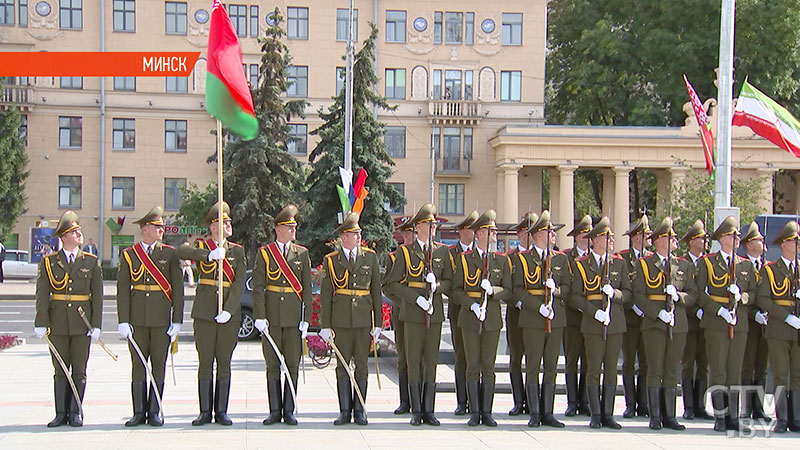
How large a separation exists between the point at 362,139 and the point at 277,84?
475 centimetres

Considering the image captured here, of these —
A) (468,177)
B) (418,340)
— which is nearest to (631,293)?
(418,340)

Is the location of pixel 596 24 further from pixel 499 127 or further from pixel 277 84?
pixel 277 84

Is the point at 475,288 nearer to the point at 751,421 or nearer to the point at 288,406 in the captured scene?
the point at 288,406

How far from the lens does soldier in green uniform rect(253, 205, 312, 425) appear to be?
882cm

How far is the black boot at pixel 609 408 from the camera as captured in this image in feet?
30.2

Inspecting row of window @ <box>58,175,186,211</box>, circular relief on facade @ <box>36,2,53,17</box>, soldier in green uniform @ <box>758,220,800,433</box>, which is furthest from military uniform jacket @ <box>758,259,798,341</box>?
circular relief on facade @ <box>36,2,53,17</box>

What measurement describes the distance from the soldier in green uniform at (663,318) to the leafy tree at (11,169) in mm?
36708

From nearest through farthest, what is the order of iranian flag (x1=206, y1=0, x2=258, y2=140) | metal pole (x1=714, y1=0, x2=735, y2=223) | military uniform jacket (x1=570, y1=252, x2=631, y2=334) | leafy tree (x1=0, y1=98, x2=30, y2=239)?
military uniform jacket (x1=570, y1=252, x2=631, y2=334) → iranian flag (x1=206, y1=0, x2=258, y2=140) → metal pole (x1=714, y1=0, x2=735, y2=223) → leafy tree (x1=0, y1=98, x2=30, y2=239)

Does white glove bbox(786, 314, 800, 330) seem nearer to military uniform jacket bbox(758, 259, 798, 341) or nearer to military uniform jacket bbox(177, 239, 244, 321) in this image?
military uniform jacket bbox(758, 259, 798, 341)

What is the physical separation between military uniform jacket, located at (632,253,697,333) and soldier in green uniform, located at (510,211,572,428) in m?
→ 0.74

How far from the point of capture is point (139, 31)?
143 feet

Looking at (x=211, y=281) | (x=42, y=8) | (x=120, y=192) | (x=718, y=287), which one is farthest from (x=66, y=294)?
(x=42, y=8)

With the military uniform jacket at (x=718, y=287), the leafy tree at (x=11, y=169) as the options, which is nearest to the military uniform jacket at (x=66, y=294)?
the military uniform jacket at (x=718, y=287)

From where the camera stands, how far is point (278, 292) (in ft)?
29.0
